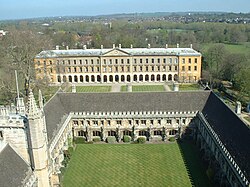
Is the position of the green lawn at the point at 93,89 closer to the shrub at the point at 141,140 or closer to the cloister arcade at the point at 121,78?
the cloister arcade at the point at 121,78

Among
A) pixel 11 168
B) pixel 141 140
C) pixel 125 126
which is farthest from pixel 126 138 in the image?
pixel 11 168

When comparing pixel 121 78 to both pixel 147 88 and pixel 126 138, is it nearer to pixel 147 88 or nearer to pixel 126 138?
Result: pixel 147 88

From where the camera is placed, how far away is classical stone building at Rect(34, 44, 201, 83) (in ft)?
306

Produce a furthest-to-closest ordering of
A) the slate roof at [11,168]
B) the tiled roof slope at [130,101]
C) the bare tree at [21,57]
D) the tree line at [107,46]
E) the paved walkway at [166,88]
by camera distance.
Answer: the paved walkway at [166,88]
the tree line at [107,46]
the bare tree at [21,57]
the tiled roof slope at [130,101]
the slate roof at [11,168]

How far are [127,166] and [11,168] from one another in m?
16.5

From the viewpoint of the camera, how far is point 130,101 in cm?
4834

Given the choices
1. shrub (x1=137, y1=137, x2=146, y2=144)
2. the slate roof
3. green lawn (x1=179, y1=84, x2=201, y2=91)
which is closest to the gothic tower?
the slate roof

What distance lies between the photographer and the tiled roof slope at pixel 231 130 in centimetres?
3028

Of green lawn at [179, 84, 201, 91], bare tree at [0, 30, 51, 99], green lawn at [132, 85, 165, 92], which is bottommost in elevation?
green lawn at [179, 84, 201, 91]

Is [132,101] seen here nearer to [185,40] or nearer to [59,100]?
[59,100]

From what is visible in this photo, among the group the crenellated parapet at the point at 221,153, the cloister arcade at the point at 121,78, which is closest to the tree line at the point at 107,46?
the cloister arcade at the point at 121,78

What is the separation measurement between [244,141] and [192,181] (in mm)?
7955

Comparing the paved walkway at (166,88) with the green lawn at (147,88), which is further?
the green lawn at (147,88)

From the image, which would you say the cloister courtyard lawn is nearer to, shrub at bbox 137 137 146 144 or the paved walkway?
shrub at bbox 137 137 146 144
